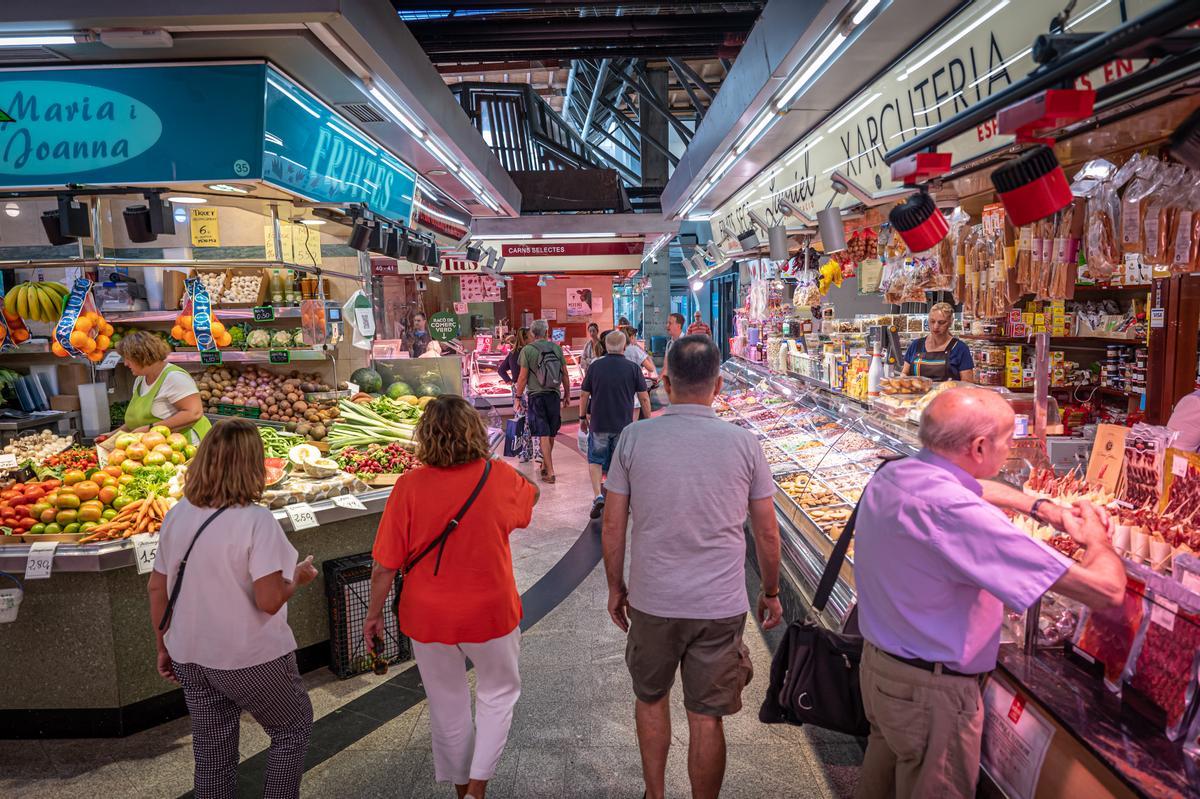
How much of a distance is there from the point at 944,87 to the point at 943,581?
2435 millimetres

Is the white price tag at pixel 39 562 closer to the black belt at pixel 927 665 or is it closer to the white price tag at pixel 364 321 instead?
the white price tag at pixel 364 321

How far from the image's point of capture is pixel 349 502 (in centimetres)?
446

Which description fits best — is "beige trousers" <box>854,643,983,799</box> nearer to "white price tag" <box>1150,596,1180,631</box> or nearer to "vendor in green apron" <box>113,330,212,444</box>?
"white price tag" <box>1150,596,1180,631</box>

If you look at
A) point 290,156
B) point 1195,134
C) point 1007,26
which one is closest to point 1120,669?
point 1195,134

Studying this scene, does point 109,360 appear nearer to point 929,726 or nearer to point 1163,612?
point 929,726

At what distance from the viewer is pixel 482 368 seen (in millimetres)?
14781

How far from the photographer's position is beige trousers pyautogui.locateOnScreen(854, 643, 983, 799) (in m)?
2.26

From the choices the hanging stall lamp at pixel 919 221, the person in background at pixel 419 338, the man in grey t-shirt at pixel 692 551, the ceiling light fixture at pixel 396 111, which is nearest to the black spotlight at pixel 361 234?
the ceiling light fixture at pixel 396 111

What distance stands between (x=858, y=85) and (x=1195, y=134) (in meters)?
2.57

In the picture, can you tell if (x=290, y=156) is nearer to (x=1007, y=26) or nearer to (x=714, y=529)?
(x=714, y=529)

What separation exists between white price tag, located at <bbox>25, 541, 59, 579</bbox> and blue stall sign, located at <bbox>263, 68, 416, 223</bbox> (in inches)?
83.3

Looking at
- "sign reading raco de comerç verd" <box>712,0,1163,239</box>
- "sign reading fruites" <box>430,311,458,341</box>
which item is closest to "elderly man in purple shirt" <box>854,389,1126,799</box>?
"sign reading raco de comerç verd" <box>712,0,1163,239</box>

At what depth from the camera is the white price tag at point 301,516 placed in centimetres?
412

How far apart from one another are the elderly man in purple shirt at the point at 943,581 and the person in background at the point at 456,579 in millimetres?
1369
